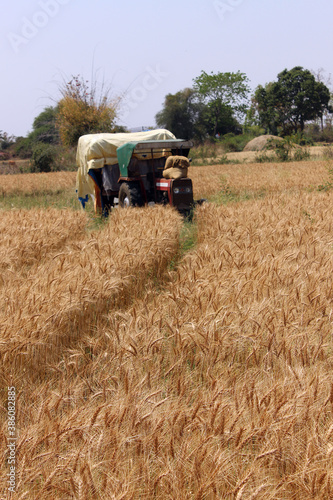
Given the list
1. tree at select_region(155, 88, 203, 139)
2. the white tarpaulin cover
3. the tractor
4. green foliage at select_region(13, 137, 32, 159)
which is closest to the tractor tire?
the tractor

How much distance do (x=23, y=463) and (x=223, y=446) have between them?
79 centimetres

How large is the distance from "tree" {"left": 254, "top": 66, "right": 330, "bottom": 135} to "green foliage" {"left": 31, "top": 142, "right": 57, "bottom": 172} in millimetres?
36355

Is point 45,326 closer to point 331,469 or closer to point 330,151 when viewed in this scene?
point 331,469

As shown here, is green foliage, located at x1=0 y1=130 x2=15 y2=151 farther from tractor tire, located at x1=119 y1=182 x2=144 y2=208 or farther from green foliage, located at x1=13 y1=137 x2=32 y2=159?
tractor tire, located at x1=119 y1=182 x2=144 y2=208

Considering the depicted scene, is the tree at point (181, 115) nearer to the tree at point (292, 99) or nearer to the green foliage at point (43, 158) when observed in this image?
the tree at point (292, 99)

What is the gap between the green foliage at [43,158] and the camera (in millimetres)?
28609

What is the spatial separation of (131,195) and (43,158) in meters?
21.3

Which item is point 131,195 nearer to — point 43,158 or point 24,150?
point 43,158

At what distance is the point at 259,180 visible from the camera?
16.7m

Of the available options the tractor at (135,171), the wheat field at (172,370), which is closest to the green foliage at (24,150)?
the tractor at (135,171)

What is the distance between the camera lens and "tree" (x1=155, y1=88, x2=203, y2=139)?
57.1 meters

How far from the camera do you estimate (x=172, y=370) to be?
2615mm

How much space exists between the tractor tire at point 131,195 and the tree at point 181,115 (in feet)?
160

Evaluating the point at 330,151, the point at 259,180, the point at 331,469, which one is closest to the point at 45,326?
the point at 331,469
